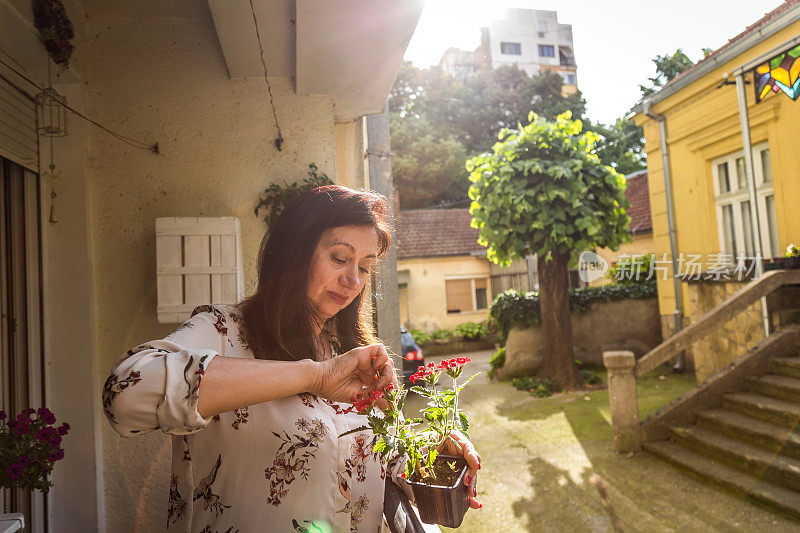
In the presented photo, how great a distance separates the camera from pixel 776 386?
499cm

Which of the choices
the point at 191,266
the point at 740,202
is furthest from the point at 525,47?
the point at 191,266

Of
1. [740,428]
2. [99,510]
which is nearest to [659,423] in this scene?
[740,428]

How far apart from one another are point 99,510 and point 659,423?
5.28m

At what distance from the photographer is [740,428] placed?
15.5 ft

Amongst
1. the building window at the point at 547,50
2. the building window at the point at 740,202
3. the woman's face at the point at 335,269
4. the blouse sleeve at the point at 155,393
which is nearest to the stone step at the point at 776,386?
the building window at the point at 740,202

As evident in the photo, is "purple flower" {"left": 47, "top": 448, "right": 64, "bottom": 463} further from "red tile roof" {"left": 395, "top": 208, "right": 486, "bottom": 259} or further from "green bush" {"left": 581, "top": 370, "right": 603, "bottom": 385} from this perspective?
"red tile roof" {"left": 395, "top": 208, "right": 486, "bottom": 259}

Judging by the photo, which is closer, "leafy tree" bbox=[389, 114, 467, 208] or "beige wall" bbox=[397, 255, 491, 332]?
"beige wall" bbox=[397, 255, 491, 332]

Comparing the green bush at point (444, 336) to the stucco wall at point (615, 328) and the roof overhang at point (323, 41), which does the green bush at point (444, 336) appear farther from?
the roof overhang at point (323, 41)

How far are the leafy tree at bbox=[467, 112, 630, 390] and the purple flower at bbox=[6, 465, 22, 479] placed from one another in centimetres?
669

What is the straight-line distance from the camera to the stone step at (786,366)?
5.09 meters

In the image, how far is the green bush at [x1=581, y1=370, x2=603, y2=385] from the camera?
8484 millimetres

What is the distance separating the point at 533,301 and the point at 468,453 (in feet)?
28.3

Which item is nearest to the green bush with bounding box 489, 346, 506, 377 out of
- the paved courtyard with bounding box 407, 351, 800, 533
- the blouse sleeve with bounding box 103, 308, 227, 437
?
the paved courtyard with bounding box 407, 351, 800, 533

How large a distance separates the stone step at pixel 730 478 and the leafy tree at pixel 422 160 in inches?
654
